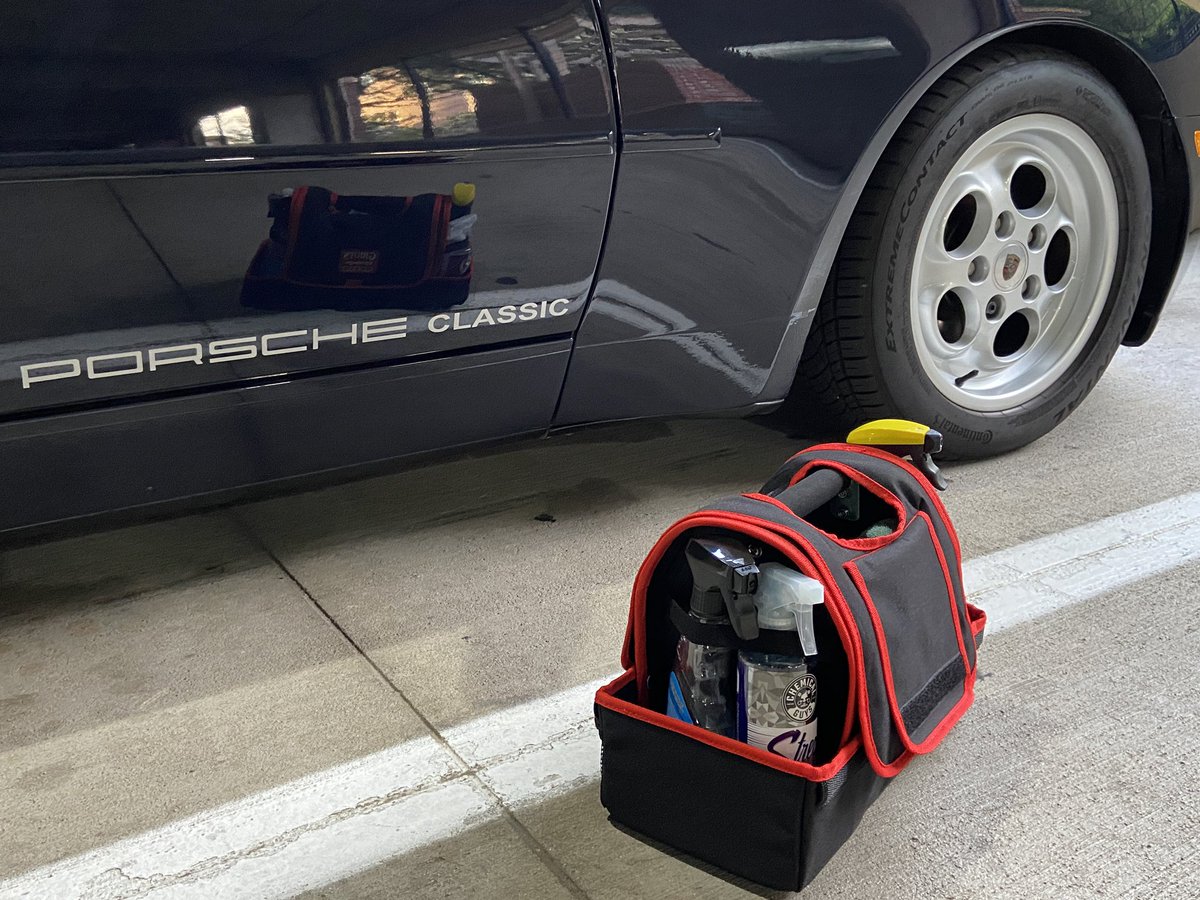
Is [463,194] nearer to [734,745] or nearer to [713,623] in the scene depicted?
[713,623]

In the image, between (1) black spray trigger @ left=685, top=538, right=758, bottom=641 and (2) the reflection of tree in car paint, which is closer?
(1) black spray trigger @ left=685, top=538, right=758, bottom=641

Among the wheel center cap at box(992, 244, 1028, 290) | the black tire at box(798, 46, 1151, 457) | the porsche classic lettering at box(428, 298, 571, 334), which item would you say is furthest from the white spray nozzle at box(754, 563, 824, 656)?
the wheel center cap at box(992, 244, 1028, 290)

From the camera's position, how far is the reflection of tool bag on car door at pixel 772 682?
1.14 meters

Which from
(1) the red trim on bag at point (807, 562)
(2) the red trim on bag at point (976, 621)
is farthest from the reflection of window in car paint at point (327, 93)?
(2) the red trim on bag at point (976, 621)

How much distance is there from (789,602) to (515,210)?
68cm

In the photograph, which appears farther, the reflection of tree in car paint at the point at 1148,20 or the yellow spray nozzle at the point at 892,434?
the reflection of tree in car paint at the point at 1148,20

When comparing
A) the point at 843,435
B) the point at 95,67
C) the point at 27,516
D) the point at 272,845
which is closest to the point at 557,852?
the point at 272,845

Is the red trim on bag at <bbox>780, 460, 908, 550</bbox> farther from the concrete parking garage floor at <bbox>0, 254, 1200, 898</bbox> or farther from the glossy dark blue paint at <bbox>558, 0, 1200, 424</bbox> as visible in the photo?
the glossy dark blue paint at <bbox>558, 0, 1200, 424</bbox>

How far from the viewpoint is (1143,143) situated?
2.22m

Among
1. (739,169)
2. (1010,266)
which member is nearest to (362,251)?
(739,169)

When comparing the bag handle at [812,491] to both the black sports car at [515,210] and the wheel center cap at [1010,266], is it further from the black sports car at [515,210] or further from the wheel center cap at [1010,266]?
the wheel center cap at [1010,266]

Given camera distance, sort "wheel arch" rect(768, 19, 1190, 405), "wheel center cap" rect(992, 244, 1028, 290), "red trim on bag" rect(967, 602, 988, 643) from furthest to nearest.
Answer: "wheel center cap" rect(992, 244, 1028, 290) < "wheel arch" rect(768, 19, 1190, 405) < "red trim on bag" rect(967, 602, 988, 643)

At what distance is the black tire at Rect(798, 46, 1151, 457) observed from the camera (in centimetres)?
191

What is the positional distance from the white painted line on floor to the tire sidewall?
2.93ft
